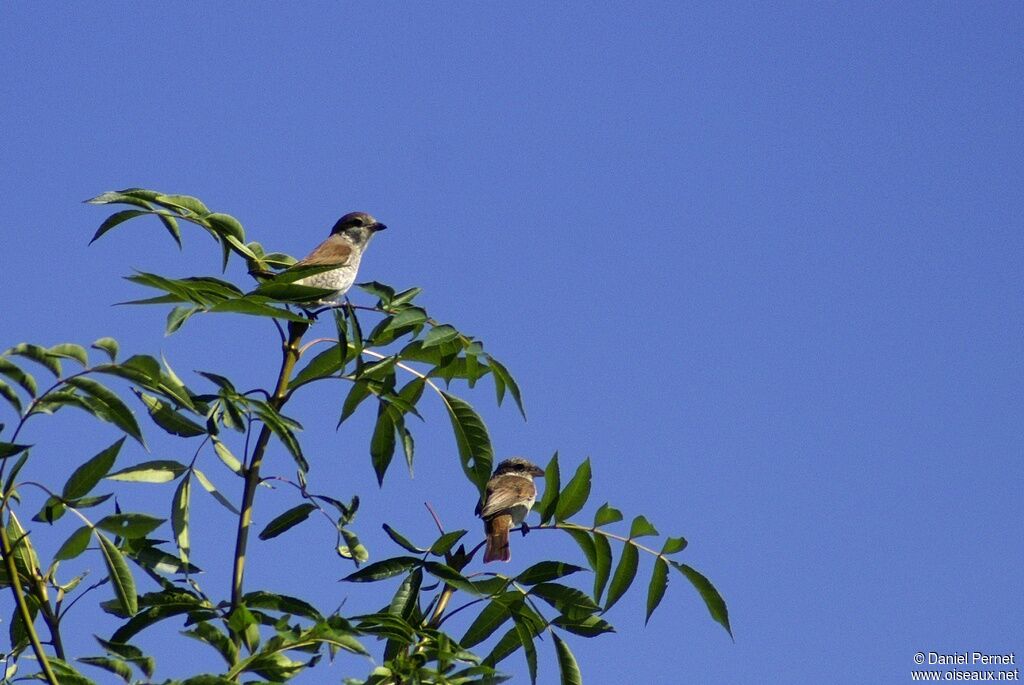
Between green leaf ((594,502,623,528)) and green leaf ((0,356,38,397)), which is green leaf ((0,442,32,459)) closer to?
green leaf ((0,356,38,397))

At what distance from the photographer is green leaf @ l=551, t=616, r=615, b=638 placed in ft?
13.5

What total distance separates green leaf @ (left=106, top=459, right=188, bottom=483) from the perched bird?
1463 mm

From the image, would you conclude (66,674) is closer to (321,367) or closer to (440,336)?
(321,367)

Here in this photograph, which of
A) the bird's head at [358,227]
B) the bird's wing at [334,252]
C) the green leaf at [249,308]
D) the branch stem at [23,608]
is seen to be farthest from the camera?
the bird's head at [358,227]

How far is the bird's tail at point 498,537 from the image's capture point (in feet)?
25.7

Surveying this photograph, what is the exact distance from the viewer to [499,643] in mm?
4176

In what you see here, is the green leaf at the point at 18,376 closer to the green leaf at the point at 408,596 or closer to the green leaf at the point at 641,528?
the green leaf at the point at 408,596

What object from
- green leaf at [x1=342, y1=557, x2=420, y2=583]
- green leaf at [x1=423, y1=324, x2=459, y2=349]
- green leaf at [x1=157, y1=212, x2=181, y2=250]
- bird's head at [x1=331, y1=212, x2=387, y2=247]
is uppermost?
bird's head at [x1=331, y1=212, x2=387, y2=247]

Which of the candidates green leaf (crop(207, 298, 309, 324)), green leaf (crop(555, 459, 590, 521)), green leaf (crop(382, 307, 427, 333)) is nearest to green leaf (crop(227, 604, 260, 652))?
green leaf (crop(207, 298, 309, 324))

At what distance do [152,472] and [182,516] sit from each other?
0.20 m

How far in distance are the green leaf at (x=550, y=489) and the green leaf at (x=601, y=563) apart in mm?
191

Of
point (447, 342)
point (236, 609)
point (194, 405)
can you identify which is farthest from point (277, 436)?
point (447, 342)

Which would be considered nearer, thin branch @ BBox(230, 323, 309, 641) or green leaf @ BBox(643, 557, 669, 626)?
thin branch @ BBox(230, 323, 309, 641)

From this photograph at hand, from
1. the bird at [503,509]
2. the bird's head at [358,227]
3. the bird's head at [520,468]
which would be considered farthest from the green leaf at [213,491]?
the bird's head at [520,468]
